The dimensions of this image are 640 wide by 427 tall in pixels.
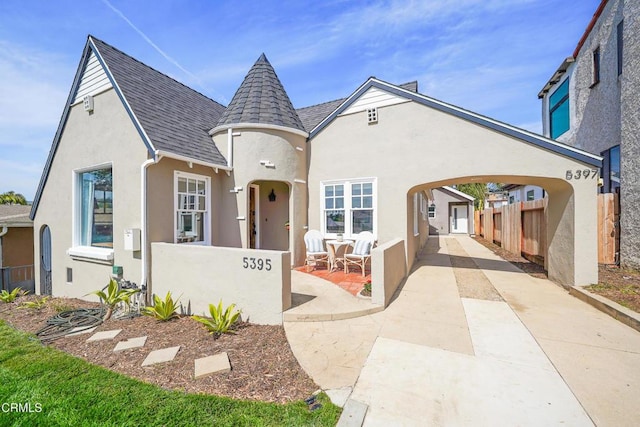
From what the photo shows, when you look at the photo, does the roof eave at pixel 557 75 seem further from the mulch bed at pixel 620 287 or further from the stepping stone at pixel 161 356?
the stepping stone at pixel 161 356

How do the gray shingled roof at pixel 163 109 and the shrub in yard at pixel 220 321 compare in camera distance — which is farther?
the gray shingled roof at pixel 163 109

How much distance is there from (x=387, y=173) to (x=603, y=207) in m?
7.34

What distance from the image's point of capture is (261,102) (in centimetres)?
905

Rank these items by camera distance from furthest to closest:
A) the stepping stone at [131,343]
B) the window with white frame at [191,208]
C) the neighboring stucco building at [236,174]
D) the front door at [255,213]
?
the front door at [255,213] → the window with white frame at [191,208] → the neighboring stucco building at [236,174] → the stepping stone at [131,343]

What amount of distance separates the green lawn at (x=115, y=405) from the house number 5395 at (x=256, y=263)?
2.26m

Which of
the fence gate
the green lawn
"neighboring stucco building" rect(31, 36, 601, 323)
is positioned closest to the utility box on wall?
"neighboring stucco building" rect(31, 36, 601, 323)

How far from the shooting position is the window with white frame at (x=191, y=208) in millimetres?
7348

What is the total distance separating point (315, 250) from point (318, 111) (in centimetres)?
698

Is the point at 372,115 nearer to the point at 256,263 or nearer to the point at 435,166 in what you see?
the point at 435,166

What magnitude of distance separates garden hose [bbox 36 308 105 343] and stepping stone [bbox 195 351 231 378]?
372 centimetres

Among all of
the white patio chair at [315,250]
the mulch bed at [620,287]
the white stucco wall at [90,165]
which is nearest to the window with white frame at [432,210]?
the mulch bed at [620,287]

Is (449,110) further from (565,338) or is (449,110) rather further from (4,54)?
(4,54)

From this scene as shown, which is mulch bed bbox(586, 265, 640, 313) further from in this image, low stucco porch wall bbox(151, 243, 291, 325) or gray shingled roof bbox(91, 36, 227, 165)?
gray shingled roof bbox(91, 36, 227, 165)

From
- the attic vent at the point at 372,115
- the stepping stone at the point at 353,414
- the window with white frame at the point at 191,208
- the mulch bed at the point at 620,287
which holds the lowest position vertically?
the stepping stone at the point at 353,414
